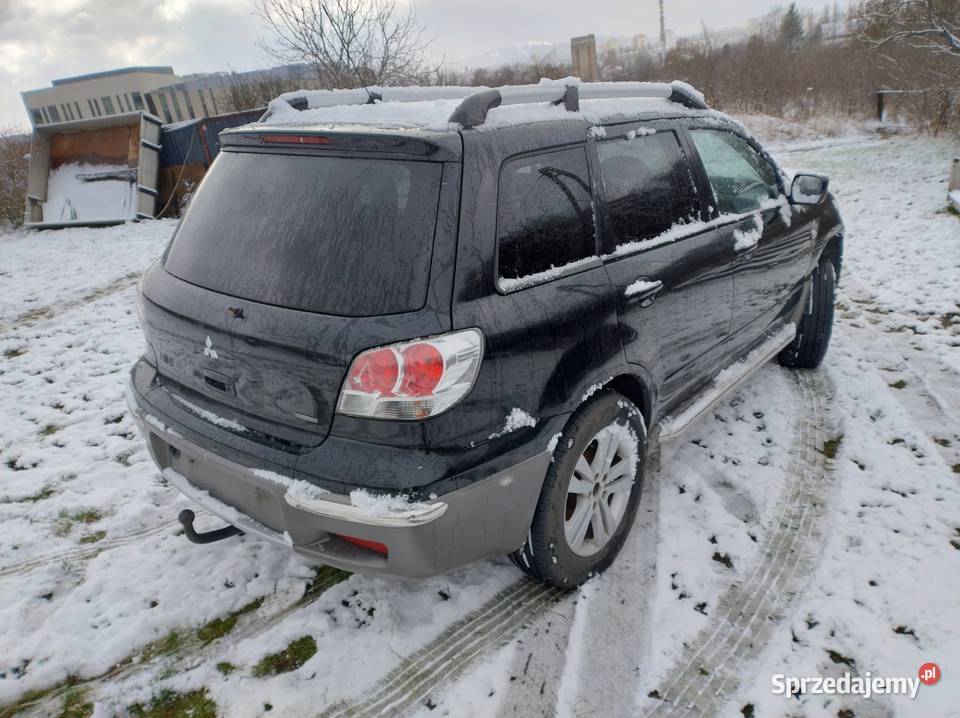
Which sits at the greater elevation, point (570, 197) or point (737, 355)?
point (570, 197)

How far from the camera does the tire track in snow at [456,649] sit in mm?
2092

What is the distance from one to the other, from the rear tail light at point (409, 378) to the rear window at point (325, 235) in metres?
0.14

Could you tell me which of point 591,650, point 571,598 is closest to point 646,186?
point 571,598

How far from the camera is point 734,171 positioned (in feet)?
11.2

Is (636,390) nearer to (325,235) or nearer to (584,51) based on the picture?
(325,235)

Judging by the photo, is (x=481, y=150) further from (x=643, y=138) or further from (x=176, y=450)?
(x=176, y=450)

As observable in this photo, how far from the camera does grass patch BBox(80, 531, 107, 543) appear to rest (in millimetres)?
2973

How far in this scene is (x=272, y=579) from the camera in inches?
103

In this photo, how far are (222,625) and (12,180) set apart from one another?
13.6 m

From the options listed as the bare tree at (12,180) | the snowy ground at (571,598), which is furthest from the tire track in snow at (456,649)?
the bare tree at (12,180)

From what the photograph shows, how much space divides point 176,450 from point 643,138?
2325mm

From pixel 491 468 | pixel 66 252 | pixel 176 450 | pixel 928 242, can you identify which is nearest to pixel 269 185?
pixel 176 450

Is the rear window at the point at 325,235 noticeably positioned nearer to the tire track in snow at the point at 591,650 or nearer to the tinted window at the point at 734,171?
the tire track in snow at the point at 591,650

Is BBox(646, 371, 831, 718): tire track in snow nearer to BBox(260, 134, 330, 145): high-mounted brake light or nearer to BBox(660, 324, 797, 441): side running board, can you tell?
BBox(660, 324, 797, 441): side running board
